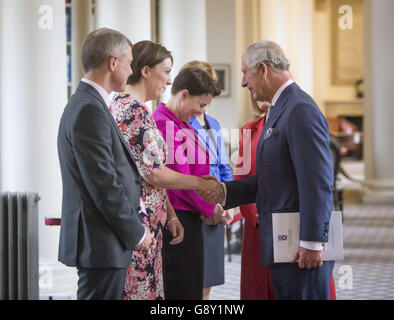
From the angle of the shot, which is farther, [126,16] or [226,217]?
[126,16]

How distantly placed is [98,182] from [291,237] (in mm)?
908

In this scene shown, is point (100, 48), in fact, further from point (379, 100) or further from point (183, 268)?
point (379, 100)

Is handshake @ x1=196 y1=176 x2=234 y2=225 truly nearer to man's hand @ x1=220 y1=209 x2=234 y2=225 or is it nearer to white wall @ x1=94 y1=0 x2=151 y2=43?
man's hand @ x1=220 y1=209 x2=234 y2=225

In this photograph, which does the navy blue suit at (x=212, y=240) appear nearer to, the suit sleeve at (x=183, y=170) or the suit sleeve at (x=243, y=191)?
the suit sleeve at (x=183, y=170)

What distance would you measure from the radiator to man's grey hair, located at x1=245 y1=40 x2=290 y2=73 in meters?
1.91

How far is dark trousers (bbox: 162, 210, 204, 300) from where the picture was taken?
12.0 feet

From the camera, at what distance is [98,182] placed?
2660 millimetres

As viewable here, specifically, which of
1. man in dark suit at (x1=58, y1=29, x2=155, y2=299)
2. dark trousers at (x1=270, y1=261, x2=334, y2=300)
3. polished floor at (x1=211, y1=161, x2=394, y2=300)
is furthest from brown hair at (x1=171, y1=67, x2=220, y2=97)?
polished floor at (x1=211, y1=161, x2=394, y2=300)

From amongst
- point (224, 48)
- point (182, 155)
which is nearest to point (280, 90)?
point (182, 155)

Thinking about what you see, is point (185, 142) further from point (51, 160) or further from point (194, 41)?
point (194, 41)

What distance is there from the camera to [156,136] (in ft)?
10.1

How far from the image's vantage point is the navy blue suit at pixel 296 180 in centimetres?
282
